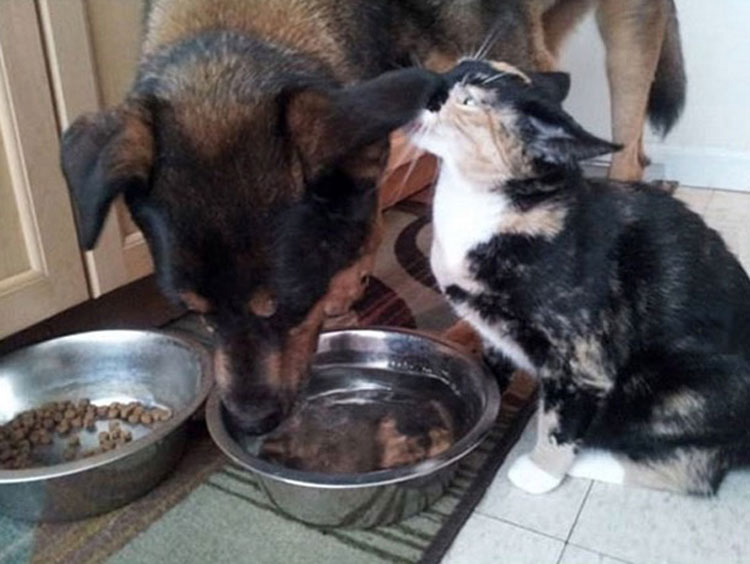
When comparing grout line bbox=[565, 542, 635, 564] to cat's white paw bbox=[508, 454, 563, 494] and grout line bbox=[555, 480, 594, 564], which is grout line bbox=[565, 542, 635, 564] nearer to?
grout line bbox=[555, 480, 594, 564]

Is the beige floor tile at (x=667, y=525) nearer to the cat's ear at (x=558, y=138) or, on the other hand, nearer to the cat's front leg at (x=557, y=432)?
the cat's front leg at (x=557, y=432)

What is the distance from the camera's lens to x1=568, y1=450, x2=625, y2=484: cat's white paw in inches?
48.2

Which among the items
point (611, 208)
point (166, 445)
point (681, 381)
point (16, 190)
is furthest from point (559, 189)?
point (16, 190)

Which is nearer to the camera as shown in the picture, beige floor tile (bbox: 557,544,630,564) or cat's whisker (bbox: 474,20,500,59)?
beige floor tile (bbox: 557,544,630,564)

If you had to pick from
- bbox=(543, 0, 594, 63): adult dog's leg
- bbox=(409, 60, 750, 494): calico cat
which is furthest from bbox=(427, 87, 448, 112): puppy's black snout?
bbox=(543, 0, 594, 63): adult dog's leg

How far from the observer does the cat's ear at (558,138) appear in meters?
0.96

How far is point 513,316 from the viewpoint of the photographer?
3.70ft

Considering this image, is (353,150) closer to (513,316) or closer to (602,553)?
(513,316)

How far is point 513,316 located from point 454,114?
0.31m

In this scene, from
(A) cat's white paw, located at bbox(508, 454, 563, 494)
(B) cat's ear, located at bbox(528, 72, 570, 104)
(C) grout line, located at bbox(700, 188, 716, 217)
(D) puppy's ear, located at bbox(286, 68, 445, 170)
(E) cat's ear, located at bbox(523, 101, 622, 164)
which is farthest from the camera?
(C) grout line, located at bbox(700, 188, 716, 217)

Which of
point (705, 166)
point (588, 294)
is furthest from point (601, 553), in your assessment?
point (705, 166)

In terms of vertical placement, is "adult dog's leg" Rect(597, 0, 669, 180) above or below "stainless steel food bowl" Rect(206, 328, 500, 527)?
above

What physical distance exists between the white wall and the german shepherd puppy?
1686 mm

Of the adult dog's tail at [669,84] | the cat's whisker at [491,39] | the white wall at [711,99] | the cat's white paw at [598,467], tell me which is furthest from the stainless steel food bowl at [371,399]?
the white wall at [711,99]
